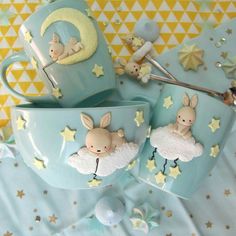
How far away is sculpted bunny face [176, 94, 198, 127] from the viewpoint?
1.73ft

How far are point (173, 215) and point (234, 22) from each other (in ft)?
1.00

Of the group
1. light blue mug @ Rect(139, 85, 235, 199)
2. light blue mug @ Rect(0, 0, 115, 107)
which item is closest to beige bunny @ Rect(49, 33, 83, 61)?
light blue mug @ Rect(0, 0, 115, 107)

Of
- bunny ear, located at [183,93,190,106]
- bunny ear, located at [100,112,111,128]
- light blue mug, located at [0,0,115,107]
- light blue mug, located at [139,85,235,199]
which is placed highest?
light blue mug, located at [0,0,115,107]

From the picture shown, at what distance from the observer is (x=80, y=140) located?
49 centimetres

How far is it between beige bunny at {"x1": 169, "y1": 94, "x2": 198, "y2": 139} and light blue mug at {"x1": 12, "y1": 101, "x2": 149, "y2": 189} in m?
0.04

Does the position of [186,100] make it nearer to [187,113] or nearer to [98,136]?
[187,113]

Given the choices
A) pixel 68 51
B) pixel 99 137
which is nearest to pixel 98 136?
pixel 99 137

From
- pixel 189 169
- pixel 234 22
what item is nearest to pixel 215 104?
pixel 189 169

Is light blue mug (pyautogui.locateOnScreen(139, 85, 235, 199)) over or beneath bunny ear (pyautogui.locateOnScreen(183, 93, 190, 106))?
beneath

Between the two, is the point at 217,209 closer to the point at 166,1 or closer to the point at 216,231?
the point at 216,231

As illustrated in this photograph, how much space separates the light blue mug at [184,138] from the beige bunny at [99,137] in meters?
0.08

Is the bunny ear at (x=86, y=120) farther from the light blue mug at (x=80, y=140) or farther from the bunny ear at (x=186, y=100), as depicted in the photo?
the bunny ear at (x=186, y=100)

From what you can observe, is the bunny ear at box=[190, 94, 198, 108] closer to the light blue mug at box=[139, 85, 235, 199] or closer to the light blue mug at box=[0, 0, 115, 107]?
the light blue mug at box=[139, 85, 235, 199]

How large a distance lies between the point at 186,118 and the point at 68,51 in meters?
0.16
